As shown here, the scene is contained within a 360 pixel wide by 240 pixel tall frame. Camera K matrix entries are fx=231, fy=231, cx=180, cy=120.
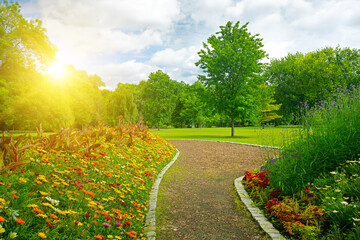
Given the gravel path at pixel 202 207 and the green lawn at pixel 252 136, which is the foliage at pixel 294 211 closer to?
the gravel path at pixel 202 207

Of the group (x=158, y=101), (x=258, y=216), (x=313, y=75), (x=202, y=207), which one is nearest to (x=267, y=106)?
(x=313, y=75)

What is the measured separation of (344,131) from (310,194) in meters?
1.70

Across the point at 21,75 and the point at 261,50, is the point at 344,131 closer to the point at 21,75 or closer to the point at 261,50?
the point at 261,50

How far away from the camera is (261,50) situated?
1992 cm

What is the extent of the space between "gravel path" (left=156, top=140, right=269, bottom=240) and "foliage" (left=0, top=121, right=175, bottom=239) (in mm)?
431

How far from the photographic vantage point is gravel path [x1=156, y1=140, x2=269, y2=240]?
3.28 meters

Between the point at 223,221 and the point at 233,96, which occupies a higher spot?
the point at 233,96

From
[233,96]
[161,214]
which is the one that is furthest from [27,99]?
[161,214]

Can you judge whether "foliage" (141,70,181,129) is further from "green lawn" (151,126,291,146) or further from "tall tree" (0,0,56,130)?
"tall tree" (0,0,56,130)

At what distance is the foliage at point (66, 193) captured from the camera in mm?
2197

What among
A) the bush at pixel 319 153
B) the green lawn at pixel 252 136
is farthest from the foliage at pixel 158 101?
the bush at pixel 319 153

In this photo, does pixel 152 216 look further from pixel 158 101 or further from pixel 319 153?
pixel 158 101

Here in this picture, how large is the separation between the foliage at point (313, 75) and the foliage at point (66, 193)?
2701 cm

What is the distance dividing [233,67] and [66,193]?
57.6 feet
